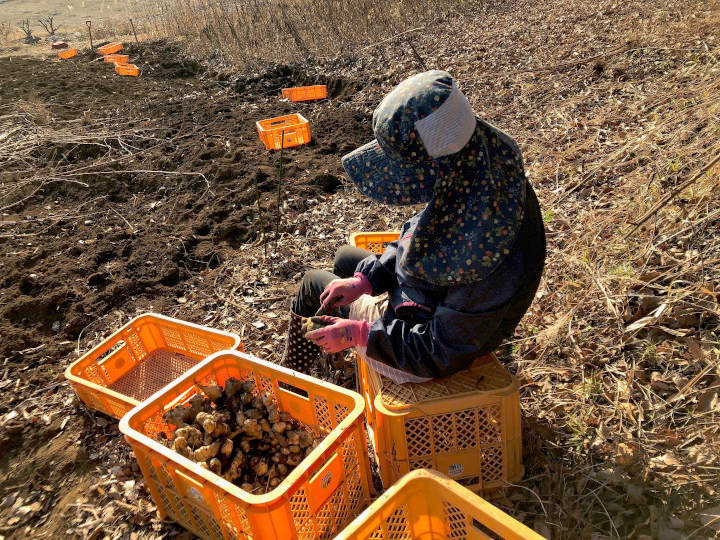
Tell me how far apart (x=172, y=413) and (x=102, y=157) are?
A: 15.7 ft

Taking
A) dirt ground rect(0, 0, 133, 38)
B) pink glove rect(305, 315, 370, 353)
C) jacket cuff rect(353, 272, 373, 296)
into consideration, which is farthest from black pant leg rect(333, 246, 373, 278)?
dirt ground rect(0, 0, 133, 38)

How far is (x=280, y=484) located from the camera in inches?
64.3

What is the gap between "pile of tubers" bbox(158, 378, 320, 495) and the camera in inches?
79.5

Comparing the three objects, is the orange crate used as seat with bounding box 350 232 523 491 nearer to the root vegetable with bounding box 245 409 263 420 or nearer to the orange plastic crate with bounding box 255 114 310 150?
the root vegetable with bounding box 245 409 263 420

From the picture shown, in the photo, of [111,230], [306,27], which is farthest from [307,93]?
[111,230]

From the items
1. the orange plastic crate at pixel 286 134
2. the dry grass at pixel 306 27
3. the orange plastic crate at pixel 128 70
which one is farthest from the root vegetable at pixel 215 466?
the orange plastic crate at pixel 128 70

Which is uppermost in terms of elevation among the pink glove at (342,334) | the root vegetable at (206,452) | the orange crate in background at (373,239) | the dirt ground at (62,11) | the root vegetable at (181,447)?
the dirt ground at (62,11)

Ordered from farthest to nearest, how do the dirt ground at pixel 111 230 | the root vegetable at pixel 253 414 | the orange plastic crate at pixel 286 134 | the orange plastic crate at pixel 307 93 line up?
1. the orange plastic crate at pixel 307 93
2. the orange plastic crate at pixel 286 134
3. the dirt ground at pixel 111 230
4. the root vegetable at pixel 253 414

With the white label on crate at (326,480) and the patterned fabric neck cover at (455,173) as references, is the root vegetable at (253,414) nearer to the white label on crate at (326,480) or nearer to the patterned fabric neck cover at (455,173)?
the white label on crate at (326,480)

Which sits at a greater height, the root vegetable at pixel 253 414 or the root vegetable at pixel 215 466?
the root vegetable at pixel 253 414

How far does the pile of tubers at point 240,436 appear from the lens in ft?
6.63

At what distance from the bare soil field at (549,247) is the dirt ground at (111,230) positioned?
0.06ft

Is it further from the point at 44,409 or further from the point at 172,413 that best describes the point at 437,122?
the point at 44,409

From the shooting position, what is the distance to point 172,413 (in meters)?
2.12
